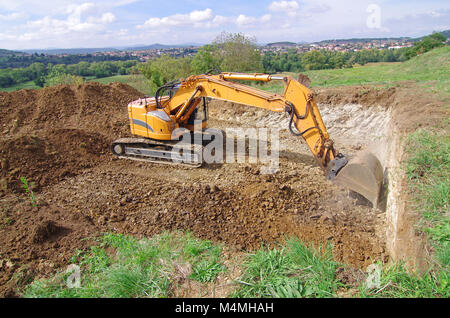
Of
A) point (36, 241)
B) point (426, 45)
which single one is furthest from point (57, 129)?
point (426, 45)

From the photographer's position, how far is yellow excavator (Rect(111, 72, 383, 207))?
5219 millimetres

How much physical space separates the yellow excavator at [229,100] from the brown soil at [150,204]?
0.50 metres

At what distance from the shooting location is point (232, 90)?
6.57 m

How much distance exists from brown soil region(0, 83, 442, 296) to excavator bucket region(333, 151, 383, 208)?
48cm

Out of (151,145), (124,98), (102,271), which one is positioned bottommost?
(102,271)

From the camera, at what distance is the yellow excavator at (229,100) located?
5219mm

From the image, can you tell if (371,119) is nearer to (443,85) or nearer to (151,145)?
(443,85)

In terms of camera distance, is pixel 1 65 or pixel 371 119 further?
pixel 1 65

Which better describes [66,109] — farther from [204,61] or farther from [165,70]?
[165,70]

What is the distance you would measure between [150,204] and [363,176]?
14.0 feet

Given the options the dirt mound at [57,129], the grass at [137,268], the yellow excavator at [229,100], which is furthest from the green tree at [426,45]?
the grass at [137,268]

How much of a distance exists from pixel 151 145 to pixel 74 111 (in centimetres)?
546

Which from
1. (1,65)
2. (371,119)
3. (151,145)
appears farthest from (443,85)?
(1,65)

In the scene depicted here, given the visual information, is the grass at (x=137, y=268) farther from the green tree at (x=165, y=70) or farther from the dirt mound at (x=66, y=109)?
the green tree at (x=165, y=70)
